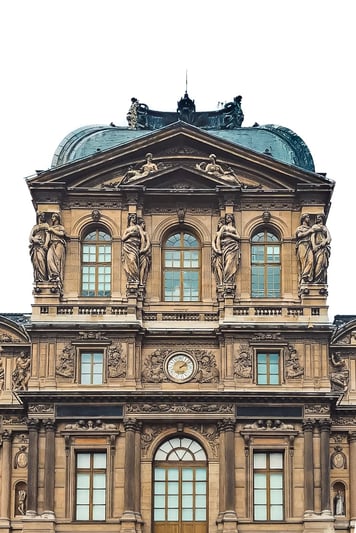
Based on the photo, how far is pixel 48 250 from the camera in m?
63.0

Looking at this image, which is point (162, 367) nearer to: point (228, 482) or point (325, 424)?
point (228, 482)

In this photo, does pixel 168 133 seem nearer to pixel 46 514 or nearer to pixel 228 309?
pixel 228 309

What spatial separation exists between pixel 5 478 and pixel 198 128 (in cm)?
1573

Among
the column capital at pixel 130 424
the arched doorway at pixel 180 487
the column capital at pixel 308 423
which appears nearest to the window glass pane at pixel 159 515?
the arched doorway at pixel 180 487

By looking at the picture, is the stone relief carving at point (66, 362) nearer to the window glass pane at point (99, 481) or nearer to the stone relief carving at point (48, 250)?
the stone relief carving at point (48, 250)

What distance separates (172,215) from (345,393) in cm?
978

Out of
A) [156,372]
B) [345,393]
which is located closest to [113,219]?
[156,372]

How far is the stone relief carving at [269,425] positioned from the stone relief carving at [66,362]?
6.96 metres

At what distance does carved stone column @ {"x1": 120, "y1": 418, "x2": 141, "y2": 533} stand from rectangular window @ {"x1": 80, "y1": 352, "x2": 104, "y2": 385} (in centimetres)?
209

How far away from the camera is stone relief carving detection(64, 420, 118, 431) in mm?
61062

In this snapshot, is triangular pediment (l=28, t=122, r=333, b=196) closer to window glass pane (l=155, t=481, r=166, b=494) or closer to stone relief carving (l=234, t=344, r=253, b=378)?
stone relief carving (l=234, t=344, r=253, b=378)

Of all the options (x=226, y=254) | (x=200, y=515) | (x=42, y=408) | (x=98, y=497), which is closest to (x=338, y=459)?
(x=200, y=515)

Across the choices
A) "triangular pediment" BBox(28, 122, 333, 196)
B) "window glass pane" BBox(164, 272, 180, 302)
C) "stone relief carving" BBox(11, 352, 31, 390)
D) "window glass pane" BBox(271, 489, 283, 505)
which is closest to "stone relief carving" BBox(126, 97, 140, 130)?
"triangular pediment" BBox(28, 122, 333, 196)

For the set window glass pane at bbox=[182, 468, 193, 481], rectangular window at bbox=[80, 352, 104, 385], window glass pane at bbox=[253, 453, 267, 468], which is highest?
rectangular window at bbox=[80, 352, 104, 385]
